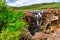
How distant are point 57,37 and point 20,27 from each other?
306 centimetres

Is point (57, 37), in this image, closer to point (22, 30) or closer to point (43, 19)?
point (22, 30)

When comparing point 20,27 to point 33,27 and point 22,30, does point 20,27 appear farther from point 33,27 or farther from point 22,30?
point 33,27

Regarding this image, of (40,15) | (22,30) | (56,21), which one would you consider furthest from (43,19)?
(22,30)

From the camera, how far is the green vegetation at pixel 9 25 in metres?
16.4


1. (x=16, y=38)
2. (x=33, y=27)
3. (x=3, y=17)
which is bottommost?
(x=33, y=27)

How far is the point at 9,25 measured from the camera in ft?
55.9

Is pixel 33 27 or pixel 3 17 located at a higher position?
pixel 3 17

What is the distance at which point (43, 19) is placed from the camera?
90.9 ft

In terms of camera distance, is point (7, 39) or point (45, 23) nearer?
point (7, 39)

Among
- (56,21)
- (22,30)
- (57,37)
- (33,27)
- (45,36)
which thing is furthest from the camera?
(33,27)

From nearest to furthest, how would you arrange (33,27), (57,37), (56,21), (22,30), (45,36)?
1. (57,37)
2. (45,36)
3. (22,30)
4. (56,21)
5. (33,27)

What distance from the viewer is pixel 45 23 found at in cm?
2597

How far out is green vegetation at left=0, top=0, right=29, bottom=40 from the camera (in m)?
16.4

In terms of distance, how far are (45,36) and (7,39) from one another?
2343 mm
